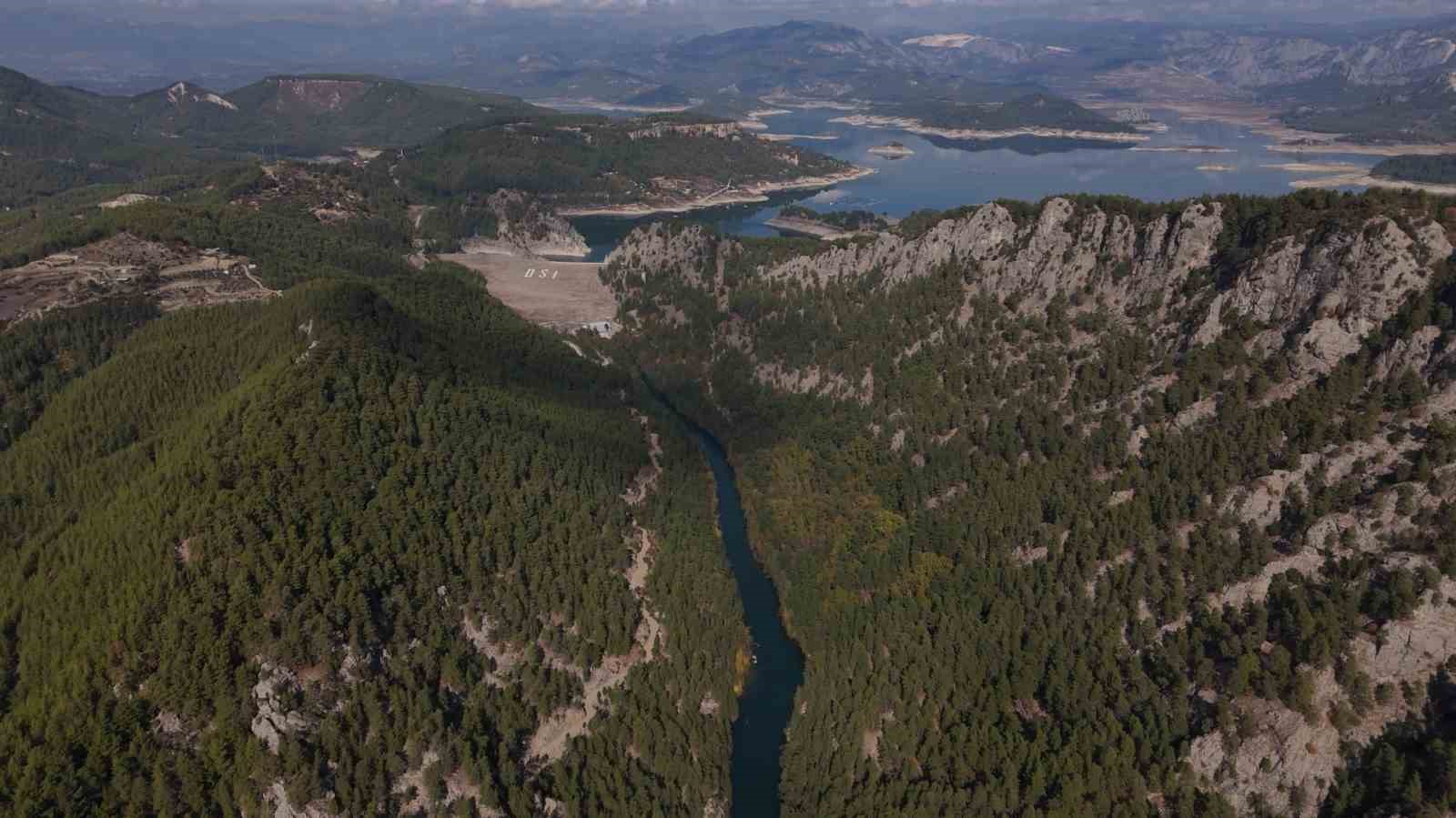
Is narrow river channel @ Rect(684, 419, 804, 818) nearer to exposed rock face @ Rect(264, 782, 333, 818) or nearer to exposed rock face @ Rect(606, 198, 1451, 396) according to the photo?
exposed rock face @ Rect(606, 198, 1451, 396)

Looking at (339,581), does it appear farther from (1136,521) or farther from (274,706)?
(1136,521)

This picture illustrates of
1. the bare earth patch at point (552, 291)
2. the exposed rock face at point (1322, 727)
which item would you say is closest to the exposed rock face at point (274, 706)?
the exposed rock face at point (1322, 727)

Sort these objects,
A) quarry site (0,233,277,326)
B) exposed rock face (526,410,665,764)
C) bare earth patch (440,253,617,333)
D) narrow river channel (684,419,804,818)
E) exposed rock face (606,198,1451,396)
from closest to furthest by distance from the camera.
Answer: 1. exposed rock face (526,410,665,764)
2. narrow river channel (684,419,804,818)
3. exposed rock face (606,198,1451,396)
4. quarry site (0,233,277,326)
5. bare earth patch (440,253,617,333)

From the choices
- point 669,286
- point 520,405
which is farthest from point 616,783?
point 669,286

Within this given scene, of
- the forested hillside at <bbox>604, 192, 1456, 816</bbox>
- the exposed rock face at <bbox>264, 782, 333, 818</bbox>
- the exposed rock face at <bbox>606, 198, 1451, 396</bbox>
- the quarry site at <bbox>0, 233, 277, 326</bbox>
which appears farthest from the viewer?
the quarry site at <bbox>0, 233, 277, 326</bbox>

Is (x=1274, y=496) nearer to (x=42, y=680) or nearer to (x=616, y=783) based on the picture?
(x=616, y=783)

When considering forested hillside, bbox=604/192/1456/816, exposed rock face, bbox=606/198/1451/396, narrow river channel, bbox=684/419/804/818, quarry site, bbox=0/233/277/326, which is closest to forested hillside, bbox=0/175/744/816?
narrow river channel, bbox=684/419/804/818
